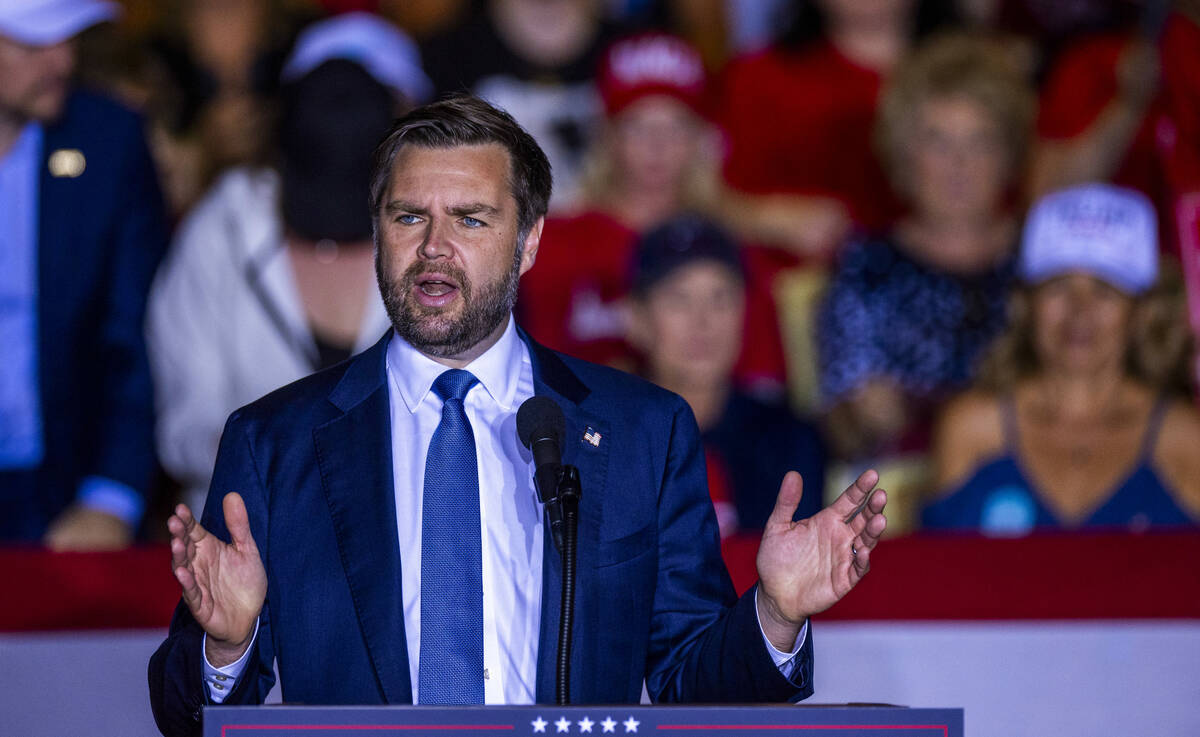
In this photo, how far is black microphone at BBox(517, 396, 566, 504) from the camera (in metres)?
1.60

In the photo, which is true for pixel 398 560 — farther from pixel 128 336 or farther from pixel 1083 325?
pixel 1083 325

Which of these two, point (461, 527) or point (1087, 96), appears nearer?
point (461, 527)

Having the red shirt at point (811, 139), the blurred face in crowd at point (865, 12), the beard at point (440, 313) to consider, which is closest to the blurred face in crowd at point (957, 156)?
the red shirt at point (811, 139)

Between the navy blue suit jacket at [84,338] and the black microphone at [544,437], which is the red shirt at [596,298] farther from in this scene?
the black microphone at [544,437]

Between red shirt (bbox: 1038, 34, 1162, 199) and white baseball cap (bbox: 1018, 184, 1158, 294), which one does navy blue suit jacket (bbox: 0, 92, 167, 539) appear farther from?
red shirt (bbox: 1038, 34, 1162, 199)

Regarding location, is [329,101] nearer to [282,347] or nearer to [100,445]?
[282,347]

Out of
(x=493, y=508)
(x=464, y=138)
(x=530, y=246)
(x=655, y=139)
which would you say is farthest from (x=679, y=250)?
(x=493, y=508)

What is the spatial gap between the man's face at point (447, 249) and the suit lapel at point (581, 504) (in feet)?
0.32

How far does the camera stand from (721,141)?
4441mm

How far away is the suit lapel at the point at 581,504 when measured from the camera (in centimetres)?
173

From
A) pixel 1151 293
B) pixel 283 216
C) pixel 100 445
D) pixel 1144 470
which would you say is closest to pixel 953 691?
pixel 1144 470

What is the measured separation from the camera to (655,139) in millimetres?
4117

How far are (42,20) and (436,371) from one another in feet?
6.67

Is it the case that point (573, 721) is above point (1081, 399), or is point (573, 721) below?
below
